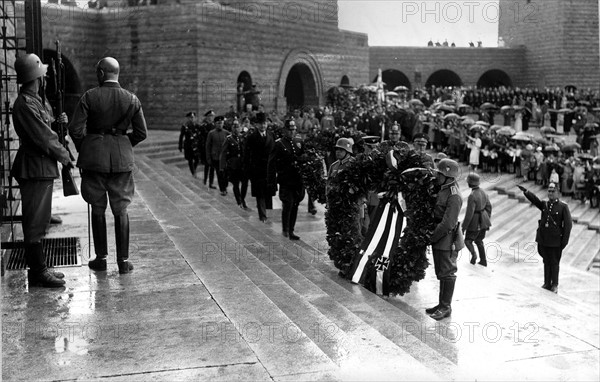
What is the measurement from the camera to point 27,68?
5469 mm

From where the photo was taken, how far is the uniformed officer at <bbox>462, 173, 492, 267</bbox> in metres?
11.9

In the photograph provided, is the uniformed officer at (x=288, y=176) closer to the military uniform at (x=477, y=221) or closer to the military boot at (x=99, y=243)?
the military uniform at (x=477, y=221)

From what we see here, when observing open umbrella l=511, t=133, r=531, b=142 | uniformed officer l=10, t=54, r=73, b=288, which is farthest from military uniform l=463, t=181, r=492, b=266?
open umbrella l=511, t=133, r=531, b=142

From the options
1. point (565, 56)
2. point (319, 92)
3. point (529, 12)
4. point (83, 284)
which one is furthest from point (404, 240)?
point (529, 12)

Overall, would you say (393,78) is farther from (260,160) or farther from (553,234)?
(553,234)

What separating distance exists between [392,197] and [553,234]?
416cm

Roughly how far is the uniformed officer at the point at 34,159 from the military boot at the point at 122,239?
534mm

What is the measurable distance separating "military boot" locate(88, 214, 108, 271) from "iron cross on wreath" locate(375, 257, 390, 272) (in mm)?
3002

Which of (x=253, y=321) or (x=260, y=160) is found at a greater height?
(x=260, y=160)

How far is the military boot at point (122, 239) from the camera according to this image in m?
5.92

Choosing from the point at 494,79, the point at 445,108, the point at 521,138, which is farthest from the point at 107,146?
the point at 494,79

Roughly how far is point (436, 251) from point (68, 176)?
3757 mm

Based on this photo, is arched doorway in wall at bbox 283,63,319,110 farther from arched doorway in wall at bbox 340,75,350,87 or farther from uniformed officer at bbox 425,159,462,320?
uniformed officer at bbox 425,159,462,320

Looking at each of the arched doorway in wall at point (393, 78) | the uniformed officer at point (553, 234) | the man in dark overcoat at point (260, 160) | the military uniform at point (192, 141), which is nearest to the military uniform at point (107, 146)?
the man in dark overcoat at point (260, 160)
